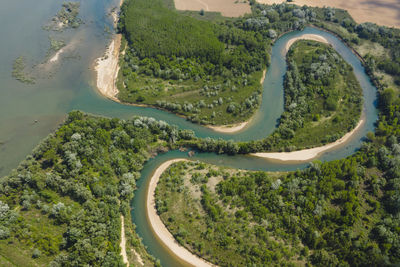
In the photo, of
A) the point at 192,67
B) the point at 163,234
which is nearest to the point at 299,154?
the point at 163,234

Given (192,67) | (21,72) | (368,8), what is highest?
(368,8)

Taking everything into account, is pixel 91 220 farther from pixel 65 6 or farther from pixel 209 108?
pixel 65 6

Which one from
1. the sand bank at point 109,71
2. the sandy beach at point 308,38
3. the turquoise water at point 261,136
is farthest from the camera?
the sandy beach at point 308,38

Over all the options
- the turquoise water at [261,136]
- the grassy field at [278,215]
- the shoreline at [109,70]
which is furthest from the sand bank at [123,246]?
the shoreline at [109,70]

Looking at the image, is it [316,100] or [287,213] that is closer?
[287,213]

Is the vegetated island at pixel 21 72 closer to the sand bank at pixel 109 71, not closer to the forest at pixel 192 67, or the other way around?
the sand bank at pixel 109 71

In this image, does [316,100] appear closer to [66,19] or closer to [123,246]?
[123,246]
